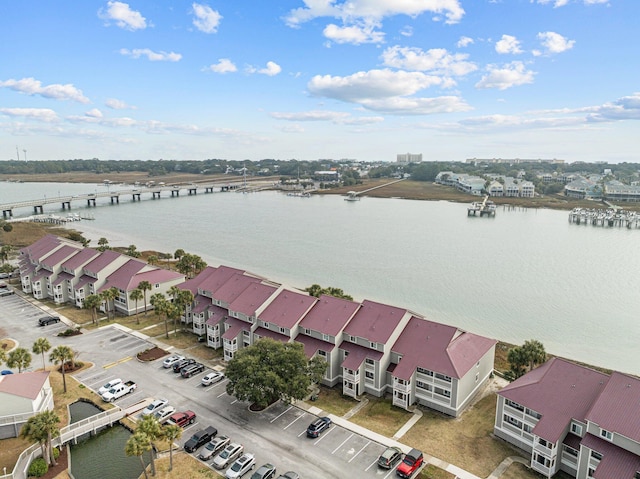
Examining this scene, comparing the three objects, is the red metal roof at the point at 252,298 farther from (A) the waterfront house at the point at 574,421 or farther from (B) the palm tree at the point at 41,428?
(A) the waterfront house at the point at 574,421

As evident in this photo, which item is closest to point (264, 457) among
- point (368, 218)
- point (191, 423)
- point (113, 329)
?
point (191, 423)

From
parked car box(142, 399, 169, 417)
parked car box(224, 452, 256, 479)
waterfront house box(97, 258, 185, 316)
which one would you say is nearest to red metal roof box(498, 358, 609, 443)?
parked car box(224, 452, 256, 479)

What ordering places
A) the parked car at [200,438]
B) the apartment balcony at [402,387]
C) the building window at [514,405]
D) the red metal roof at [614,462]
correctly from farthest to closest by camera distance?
the apartment balcony at [402,387] → the building window at [514,405] → the parked car at [200,438] → the red metal roof at [614,462]

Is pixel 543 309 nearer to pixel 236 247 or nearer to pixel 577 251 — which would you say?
pixel 577 251

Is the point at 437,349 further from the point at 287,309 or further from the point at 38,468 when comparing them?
the point at 38,468

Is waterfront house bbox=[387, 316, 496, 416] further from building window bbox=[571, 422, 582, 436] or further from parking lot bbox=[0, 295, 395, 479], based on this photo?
building window bbox=[571, 422, 582, 436]

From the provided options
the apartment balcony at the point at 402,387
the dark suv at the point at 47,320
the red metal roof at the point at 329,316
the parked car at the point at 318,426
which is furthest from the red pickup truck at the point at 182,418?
the dark suv at the point at 47,320

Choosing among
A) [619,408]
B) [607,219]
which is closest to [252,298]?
[619,408]
